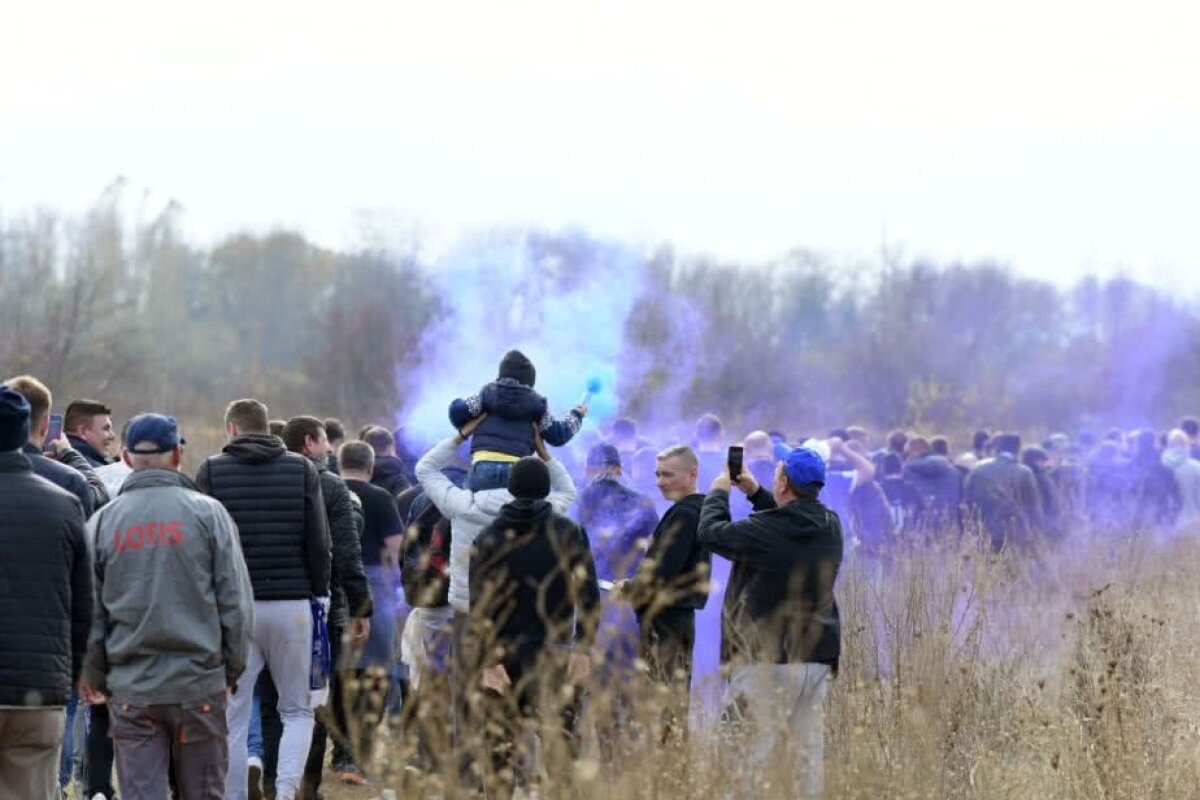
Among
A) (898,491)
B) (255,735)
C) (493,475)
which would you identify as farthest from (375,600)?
(898,491)

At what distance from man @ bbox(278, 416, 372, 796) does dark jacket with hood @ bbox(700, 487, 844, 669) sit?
217 centimetres

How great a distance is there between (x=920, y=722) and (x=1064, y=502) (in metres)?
10.0

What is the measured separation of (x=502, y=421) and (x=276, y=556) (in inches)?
58.6

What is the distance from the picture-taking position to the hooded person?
8766 mm

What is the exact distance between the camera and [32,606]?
243 inches

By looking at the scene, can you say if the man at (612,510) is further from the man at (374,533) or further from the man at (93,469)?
the man at (93,469)

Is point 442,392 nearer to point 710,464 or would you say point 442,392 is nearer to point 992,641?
point 710,464

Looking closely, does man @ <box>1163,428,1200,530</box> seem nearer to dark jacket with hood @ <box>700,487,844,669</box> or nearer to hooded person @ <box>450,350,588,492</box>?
hooded person @ <box>450,350,588,492</box>

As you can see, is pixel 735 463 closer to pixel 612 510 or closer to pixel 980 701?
pixel 612 510

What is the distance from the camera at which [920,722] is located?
21.4ft

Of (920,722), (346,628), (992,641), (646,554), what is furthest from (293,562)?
(992,641)

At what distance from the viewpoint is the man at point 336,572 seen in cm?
868

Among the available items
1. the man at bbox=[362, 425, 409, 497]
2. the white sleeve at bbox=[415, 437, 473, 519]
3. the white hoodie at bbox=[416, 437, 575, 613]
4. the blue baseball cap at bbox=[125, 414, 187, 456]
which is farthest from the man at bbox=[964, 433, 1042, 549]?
the blue baseball cap at bbox=[125, 414, 187, 456]

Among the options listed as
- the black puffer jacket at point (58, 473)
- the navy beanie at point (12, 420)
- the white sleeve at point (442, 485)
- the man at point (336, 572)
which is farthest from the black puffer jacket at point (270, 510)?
the navy beanie at point (12, 420)
